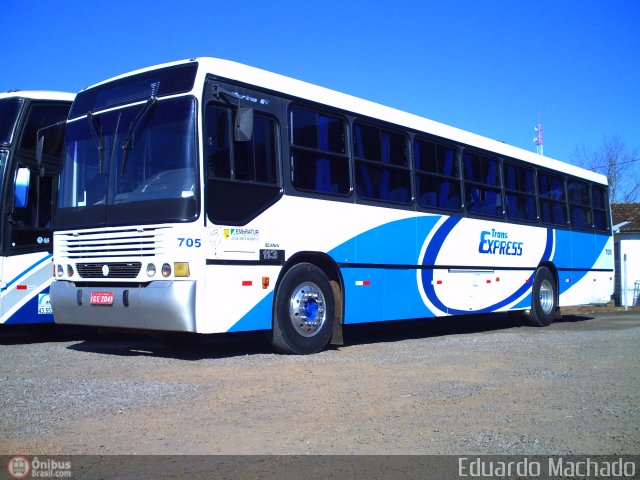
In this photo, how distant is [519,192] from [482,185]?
1.62 metres

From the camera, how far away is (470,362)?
920cm

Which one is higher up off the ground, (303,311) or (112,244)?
(112,244)

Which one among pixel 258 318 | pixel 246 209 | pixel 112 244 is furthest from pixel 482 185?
pixel 112 244

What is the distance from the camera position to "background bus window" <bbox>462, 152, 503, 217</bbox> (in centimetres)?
1371

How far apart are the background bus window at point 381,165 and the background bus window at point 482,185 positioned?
212cm

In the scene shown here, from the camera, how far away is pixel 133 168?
889 centimetres

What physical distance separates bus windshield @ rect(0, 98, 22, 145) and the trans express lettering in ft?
27.2

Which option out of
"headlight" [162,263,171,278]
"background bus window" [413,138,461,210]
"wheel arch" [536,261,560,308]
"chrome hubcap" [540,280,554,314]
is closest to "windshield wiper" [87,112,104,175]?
"headlight" [162,263,171,278]

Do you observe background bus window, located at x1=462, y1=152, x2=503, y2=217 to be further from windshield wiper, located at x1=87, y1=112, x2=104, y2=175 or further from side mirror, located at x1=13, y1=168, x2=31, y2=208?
side mirror, located at x1=13, y1=168, x2=31, y2=208

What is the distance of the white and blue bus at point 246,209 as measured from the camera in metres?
8.47

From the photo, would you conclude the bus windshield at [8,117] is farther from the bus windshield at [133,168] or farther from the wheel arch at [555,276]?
the wheel arch at [555,276]

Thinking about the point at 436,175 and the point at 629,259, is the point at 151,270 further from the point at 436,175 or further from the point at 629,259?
the point at 629,259

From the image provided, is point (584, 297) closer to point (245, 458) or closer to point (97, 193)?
point (97, 193)

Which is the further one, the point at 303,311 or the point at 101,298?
the point at 303,311
